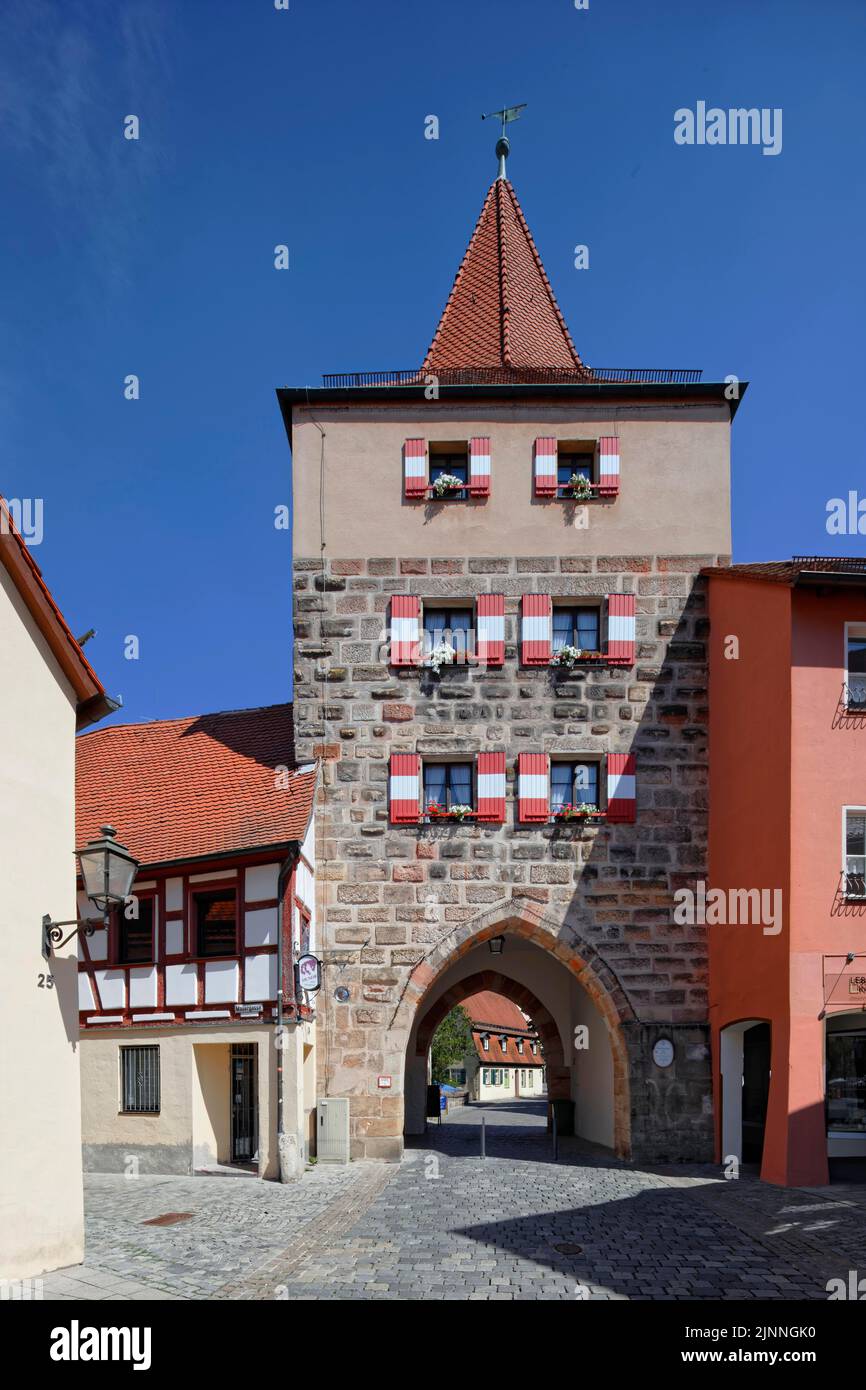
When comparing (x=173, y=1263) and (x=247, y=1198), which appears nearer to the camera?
(x=173, y=1263)

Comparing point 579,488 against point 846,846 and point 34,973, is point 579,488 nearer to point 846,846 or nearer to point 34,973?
point 846,846

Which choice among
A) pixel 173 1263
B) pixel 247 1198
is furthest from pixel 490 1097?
pixel 173 1263

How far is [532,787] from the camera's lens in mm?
17734

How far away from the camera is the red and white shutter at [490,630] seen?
18016mm

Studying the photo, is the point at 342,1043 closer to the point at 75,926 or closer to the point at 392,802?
the point at 392,802

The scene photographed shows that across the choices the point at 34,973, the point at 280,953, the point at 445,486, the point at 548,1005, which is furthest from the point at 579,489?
the point at 34,973

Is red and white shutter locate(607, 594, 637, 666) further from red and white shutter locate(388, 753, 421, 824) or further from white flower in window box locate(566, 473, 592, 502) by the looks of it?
red and white shutter locate(388, 753, 421, 824)

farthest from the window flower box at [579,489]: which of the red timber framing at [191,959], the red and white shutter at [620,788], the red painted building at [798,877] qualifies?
the red timber framing at [191,959]

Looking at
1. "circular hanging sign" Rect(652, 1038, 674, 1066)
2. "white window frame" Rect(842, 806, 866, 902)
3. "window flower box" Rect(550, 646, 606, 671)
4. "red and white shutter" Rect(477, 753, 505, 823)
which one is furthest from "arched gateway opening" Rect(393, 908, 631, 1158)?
"white window frame" Rect(842, 806, 866, 902)

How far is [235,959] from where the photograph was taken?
51.7 ft

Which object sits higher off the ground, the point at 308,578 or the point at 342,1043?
the point at 308,578

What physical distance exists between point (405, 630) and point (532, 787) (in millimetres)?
3069

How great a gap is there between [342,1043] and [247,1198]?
4.06 meters

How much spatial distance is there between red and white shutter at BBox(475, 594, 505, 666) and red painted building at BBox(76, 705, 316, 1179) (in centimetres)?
318
